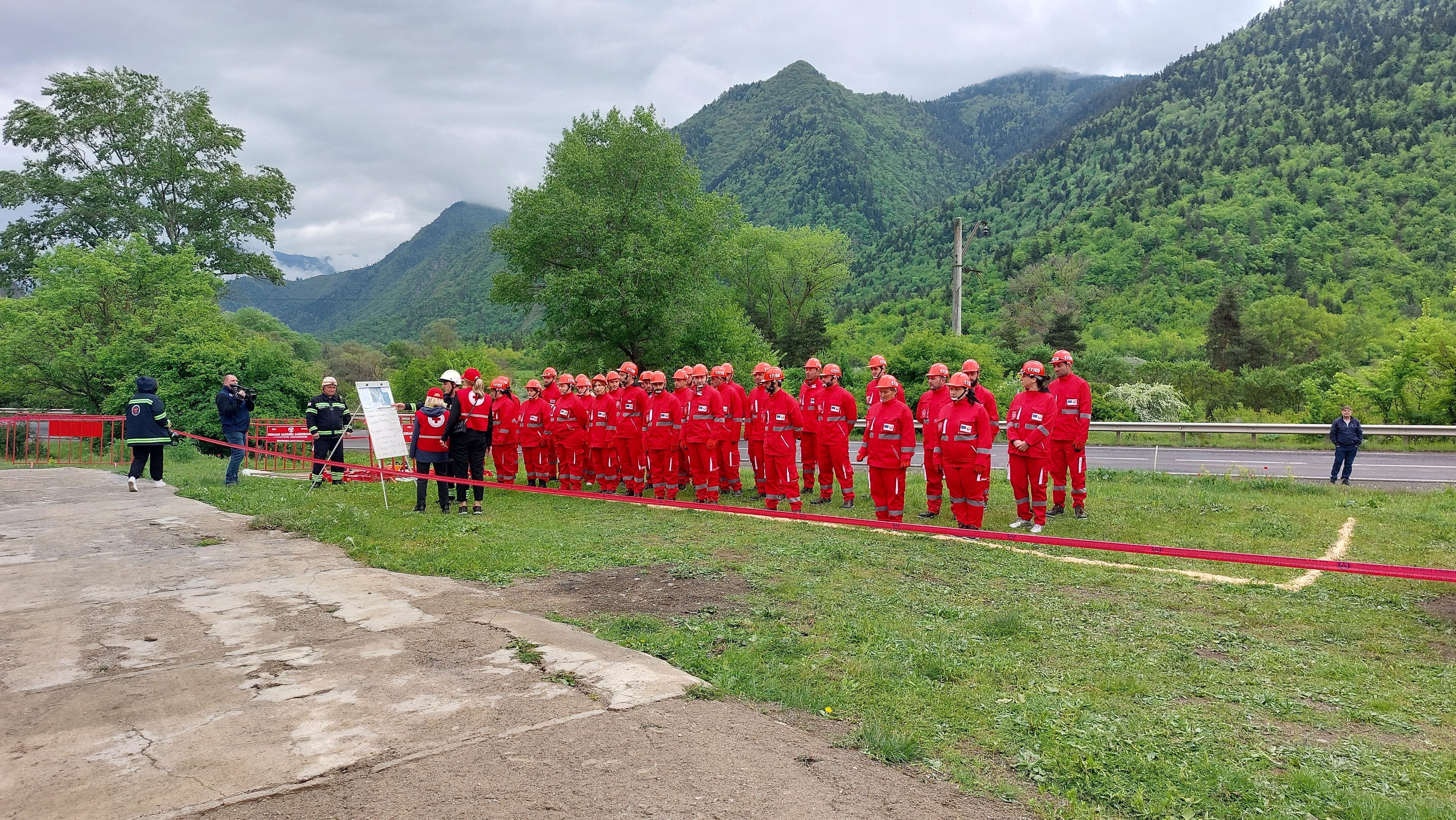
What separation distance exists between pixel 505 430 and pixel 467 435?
Answer: 9.31 feet

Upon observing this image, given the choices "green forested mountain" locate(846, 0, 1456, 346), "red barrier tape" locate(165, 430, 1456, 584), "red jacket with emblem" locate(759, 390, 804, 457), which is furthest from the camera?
"green forested mountain" locate(846, 0, 1456, 346)

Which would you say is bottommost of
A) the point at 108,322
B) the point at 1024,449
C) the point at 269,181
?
the point at 1024,449

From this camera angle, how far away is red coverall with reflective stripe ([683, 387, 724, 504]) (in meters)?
12.7

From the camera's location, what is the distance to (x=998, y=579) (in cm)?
782

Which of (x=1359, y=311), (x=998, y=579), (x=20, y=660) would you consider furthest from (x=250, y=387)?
(x=1359, y=311)

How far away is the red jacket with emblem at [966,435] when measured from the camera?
1003 cm

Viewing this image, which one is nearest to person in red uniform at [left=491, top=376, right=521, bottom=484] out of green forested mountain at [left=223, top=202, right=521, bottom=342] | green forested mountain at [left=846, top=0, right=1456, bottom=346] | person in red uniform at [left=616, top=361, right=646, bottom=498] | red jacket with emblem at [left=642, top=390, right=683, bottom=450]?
person in red uniform at [left=616, top=361, right=646, bottom=498]

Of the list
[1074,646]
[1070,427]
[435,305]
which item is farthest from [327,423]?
[435,305]

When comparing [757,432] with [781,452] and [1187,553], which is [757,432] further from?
[1187,553]

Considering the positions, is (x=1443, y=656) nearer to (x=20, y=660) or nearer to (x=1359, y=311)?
(x=20, y=660)

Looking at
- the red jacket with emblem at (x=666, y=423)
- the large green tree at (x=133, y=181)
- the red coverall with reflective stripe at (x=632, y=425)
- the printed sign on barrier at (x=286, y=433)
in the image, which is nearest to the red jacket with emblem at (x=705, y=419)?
the red jacket with emblem at (x=666, y=423)

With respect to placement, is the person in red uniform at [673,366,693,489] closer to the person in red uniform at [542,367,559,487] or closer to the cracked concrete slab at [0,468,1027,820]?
the person in red uniform at [542,367,559,487]

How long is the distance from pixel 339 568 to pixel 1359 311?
65.9 meters

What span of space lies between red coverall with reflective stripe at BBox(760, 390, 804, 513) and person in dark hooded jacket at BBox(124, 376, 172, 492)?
33.5 feet
